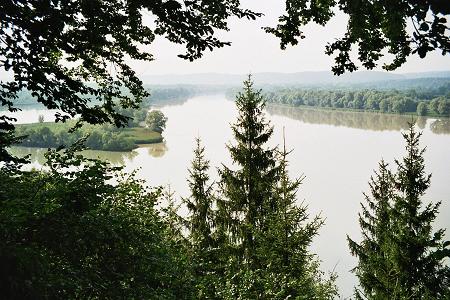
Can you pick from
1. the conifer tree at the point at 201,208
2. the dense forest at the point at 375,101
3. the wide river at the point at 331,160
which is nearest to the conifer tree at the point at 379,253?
the wide river at the point at 331,160

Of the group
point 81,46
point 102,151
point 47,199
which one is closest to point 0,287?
point 81,46

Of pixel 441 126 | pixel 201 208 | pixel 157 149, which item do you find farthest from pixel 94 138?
pixel 441 126

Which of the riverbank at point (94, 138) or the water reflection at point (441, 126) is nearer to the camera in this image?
the riverbank at point (94, 138)

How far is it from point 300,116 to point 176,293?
409 ft

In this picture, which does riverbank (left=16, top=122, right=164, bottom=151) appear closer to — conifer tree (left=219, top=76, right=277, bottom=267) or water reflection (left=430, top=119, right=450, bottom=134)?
conifer tree (left=219, top=76, right=277, bottom=267)

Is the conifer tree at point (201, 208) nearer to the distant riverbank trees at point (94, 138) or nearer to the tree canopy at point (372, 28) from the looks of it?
the tree canopy at point (372, 28)

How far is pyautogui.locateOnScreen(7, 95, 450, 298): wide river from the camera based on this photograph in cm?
3228

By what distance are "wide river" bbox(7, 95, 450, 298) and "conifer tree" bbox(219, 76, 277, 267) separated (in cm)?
321

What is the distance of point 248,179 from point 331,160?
46184 millimetres

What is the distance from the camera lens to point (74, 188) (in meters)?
7.97

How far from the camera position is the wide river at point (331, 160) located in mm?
32281

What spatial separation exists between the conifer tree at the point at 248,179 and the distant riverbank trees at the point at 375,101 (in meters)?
118

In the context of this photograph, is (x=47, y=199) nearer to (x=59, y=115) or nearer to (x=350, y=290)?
(x=59, y=115)

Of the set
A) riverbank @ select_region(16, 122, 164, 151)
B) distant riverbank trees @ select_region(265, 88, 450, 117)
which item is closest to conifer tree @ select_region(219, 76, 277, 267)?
riverbank @ select_region(16, 122, 164, 151)
